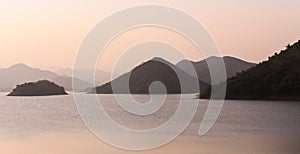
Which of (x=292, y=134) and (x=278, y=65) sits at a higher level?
(x=278, y=65)

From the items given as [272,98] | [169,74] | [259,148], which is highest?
[169,74]

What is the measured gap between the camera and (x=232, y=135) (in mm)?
43250

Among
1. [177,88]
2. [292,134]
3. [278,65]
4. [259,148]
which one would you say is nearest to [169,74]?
[177,88]

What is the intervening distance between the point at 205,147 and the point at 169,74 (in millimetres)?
142359

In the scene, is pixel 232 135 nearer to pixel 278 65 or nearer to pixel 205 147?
pixel 205 147

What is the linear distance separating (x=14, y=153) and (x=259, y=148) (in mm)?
15799

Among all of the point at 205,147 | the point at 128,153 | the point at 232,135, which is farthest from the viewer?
the point at 232,135

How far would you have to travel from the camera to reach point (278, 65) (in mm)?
137625

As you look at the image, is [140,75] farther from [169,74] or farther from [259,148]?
[259,148]

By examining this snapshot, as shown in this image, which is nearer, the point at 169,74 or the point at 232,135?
the point at 232,135

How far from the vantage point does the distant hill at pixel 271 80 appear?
4956 inches

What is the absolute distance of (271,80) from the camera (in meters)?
134

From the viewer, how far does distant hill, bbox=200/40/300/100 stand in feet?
413

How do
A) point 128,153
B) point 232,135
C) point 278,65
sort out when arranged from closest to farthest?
1. point 128,153
2. point 232,135
3. point 278,65
